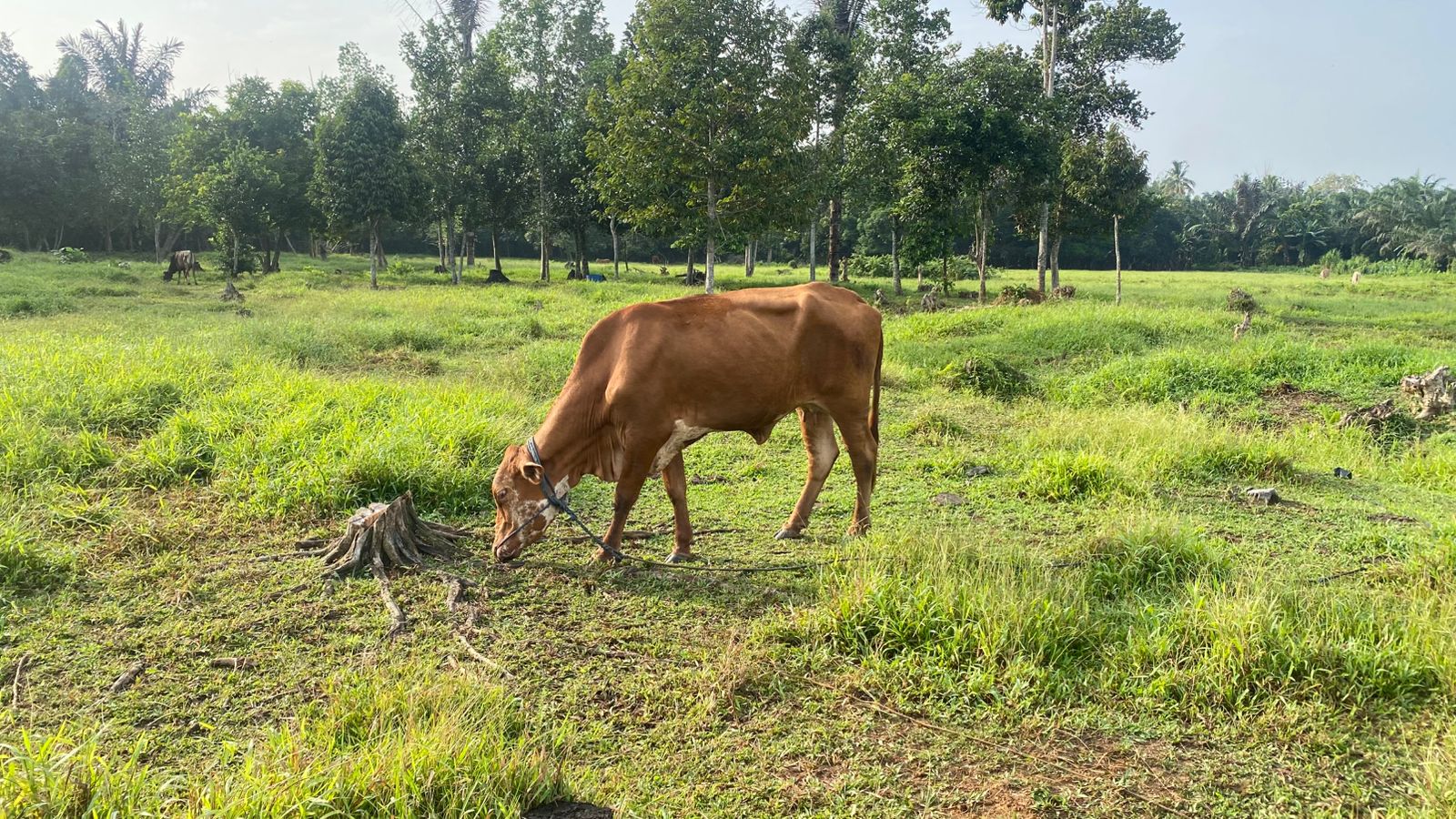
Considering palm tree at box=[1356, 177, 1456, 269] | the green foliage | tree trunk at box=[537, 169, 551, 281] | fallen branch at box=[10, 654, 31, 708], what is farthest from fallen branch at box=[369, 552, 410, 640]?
palm tree at box=[1356, 177, 1456, 269]

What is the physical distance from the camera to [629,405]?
5.08 metres

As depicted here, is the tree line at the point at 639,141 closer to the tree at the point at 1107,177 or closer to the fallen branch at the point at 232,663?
the tree at the point at 1107,177

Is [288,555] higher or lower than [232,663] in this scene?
higher

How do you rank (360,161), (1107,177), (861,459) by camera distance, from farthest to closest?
(360,161)
(1107,177)
(861,459)

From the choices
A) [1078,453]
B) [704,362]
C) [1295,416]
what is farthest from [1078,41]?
[704,362]

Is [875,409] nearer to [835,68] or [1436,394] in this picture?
[1436,394]

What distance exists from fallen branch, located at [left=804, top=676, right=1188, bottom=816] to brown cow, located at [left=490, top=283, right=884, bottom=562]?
1.88 m

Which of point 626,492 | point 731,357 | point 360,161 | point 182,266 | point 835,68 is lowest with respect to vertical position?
point 626,492

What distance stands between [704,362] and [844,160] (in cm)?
2618

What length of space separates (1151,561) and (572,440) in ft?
11.8

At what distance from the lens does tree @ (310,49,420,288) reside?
2836 centimetres

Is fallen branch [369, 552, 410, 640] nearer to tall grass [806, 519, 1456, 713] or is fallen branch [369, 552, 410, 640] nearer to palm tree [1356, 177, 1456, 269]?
tall grass [806, 519, 1456, 713]

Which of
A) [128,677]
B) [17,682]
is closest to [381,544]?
[128,677]

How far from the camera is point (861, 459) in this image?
5.80 m
